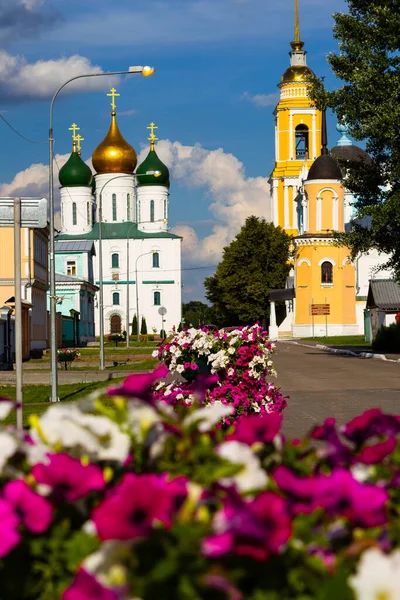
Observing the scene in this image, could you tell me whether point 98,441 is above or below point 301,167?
below

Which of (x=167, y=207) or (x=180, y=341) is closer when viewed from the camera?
(x=180, y=341)

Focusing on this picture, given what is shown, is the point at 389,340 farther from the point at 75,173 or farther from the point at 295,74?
the point at 75,173

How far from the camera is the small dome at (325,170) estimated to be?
87.9m

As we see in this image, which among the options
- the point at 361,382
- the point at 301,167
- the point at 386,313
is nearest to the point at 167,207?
the point at 301,167

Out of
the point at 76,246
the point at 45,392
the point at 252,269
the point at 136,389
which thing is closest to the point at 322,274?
the point at 252,269

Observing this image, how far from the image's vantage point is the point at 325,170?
87875mm

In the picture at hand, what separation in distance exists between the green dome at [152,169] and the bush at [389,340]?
6650cm

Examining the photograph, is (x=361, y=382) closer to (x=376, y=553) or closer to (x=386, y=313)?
(x=376, y=553)

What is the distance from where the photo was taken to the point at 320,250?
87.5 meters

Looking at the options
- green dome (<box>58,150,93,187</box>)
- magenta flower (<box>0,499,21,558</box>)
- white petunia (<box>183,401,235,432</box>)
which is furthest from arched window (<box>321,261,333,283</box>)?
magenta flower (<box>0,499,21,558</box>)

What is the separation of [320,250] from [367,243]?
162ft

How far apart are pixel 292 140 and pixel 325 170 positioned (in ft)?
76.0

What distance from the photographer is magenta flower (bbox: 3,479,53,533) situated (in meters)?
2.84

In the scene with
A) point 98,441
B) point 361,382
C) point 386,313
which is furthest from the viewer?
point 386,313
